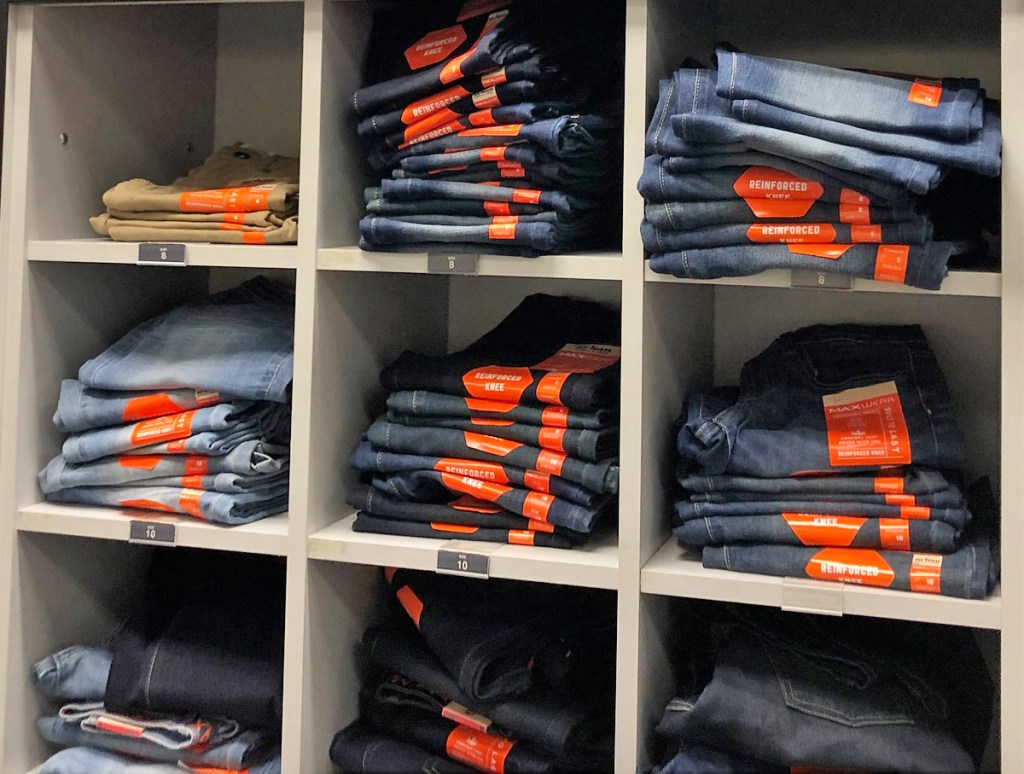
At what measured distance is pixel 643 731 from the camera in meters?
1.36

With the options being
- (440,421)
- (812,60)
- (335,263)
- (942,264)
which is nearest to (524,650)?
(440,421)

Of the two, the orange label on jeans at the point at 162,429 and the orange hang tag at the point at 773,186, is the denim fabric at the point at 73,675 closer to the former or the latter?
the orange label on jeans at the point at 162,429

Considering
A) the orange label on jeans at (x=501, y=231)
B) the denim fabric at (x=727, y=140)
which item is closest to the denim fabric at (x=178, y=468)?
the orange label on jeans at (x=501, y=231)

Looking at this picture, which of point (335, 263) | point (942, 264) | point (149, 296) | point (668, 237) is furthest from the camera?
point (149, 296)

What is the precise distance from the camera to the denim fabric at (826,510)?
1.26 metres

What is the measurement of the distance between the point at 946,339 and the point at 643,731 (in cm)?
74

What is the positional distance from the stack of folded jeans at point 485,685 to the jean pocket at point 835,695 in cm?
29

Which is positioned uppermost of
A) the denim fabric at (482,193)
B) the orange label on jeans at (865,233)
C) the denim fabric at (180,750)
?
the denim fabric at (482,193)

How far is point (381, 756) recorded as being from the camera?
1.52m

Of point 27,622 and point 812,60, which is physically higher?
point 812,60

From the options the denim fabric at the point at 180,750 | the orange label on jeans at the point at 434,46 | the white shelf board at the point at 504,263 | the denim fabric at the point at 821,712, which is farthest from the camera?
the denim fabric at the point at 180,750

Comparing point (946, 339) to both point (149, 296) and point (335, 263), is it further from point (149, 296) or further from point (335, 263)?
point (149, 296)

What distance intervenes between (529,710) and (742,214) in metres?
0.72

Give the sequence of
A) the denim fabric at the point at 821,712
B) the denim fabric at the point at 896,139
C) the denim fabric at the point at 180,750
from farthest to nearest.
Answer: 1. the denim fabric at the point at 180,750
2. the denim fabric at the point at 821,712
3. the denim fabric at the point at 896,139
